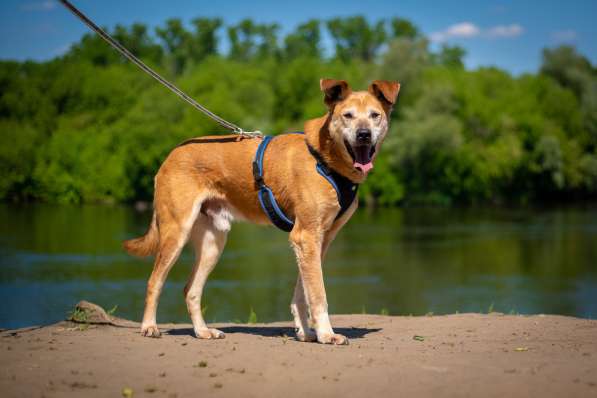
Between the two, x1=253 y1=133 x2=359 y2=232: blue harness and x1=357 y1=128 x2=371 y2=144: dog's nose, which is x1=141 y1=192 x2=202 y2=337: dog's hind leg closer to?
x1=253 y1=133 x2=359 y2=232: blue harness

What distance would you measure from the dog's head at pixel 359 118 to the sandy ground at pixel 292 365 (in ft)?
6.63

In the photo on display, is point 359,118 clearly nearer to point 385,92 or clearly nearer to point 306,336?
point 385,92

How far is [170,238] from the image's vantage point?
8.22 metres

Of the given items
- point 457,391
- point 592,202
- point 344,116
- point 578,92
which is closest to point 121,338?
point 344,116

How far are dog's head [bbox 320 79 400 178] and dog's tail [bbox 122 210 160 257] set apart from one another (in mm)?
2478

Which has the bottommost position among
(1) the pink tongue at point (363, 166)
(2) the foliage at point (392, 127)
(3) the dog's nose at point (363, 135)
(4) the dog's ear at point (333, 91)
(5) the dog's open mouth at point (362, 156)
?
(1) the pink tongue at point (363, 166)

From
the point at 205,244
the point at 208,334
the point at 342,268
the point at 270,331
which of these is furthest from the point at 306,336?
the point at 342,268

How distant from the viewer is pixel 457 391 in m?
5.37

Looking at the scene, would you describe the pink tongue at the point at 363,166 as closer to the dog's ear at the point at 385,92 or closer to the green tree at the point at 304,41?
the dog's ear at the point at 385,92

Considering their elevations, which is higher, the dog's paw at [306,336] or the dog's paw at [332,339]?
the dog's paw at [332,339]

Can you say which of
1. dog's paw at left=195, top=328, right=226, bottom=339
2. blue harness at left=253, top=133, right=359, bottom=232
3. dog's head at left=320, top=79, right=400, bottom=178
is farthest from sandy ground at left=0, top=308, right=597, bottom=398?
dog's head at left=320, top=79, right=400, bottom=178

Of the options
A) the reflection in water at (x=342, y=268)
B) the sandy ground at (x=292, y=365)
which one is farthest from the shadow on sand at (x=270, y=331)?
the reflection in water at (x=342, y=268)

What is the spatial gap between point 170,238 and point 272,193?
1.29 meters

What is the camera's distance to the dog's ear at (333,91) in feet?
25.4
